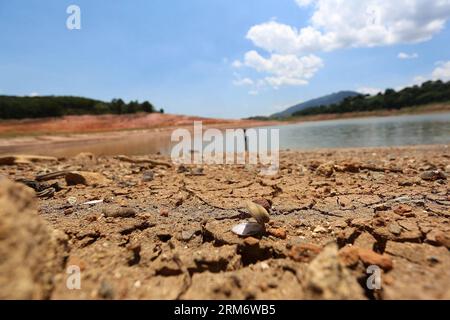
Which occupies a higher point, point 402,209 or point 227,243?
point 402,209

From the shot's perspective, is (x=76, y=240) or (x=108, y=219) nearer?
(x=76, y=240)

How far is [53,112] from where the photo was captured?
133 ft

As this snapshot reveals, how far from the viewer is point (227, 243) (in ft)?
6.11

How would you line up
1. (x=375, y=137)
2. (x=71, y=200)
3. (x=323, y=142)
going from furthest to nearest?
(x=375, y=137)
(x=323, y=142)
(x=71, y=200)

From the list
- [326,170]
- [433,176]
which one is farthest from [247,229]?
[433,176]

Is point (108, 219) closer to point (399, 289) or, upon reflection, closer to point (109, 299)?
point (109, 299)

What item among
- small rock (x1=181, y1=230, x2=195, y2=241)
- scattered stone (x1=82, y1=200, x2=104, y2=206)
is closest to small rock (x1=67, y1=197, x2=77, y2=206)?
scattered stone (x1=82, y1=200, x2=104, y2=206)

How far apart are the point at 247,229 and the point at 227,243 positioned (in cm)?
23

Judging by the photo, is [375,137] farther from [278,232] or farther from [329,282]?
[329,282]

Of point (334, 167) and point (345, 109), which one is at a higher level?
point (345, 109)

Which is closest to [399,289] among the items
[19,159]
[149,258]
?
[149,258]

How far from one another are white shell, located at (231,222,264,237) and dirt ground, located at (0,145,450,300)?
0.22ft
